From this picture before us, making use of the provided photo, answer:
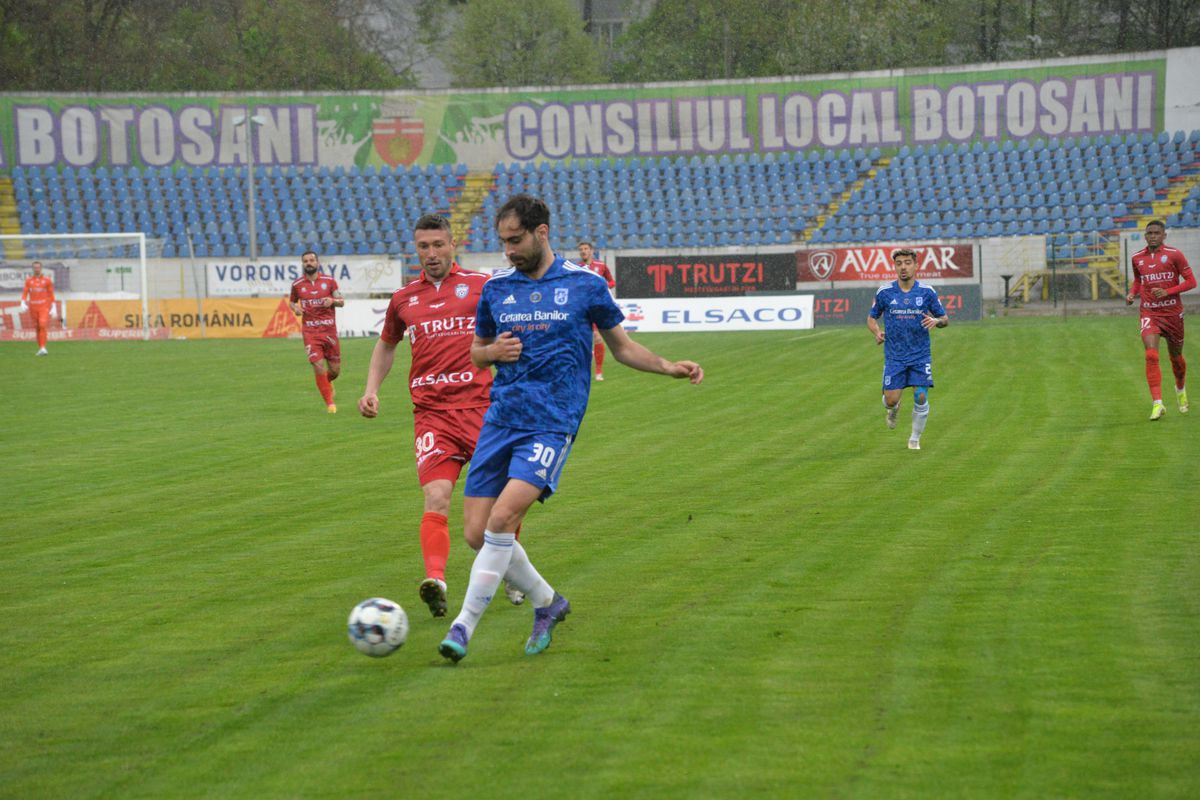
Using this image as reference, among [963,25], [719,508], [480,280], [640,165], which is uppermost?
[963,25]

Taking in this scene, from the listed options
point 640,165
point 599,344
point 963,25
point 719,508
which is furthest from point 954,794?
point 963,25

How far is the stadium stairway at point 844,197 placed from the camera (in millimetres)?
52019

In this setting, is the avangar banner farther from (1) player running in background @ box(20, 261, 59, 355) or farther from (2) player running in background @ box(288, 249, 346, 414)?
(2) player running in background @ box(288, 249, 346, 414)

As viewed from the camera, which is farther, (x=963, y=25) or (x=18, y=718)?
(x=963, y=25)

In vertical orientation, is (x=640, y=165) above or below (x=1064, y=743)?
above

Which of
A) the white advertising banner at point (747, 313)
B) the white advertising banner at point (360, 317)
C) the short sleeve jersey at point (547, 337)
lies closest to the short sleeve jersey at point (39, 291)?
the white advertising banner at point (360, 317)

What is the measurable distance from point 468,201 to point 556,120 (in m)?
5.06

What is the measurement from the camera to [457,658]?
6.59 meters

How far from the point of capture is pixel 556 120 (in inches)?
2247

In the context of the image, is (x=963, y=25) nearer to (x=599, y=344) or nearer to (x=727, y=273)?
(x=727, y=273)

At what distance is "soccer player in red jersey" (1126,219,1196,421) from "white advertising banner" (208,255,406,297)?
3079 centimetres

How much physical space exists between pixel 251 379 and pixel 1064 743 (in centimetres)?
2277

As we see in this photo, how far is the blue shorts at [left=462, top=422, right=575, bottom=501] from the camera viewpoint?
6.73 meters

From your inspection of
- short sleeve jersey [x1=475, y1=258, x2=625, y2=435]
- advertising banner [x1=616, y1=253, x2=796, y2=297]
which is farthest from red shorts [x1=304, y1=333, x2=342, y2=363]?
advertising banner [x1=616, y1=253, x2=796, y2=297]
